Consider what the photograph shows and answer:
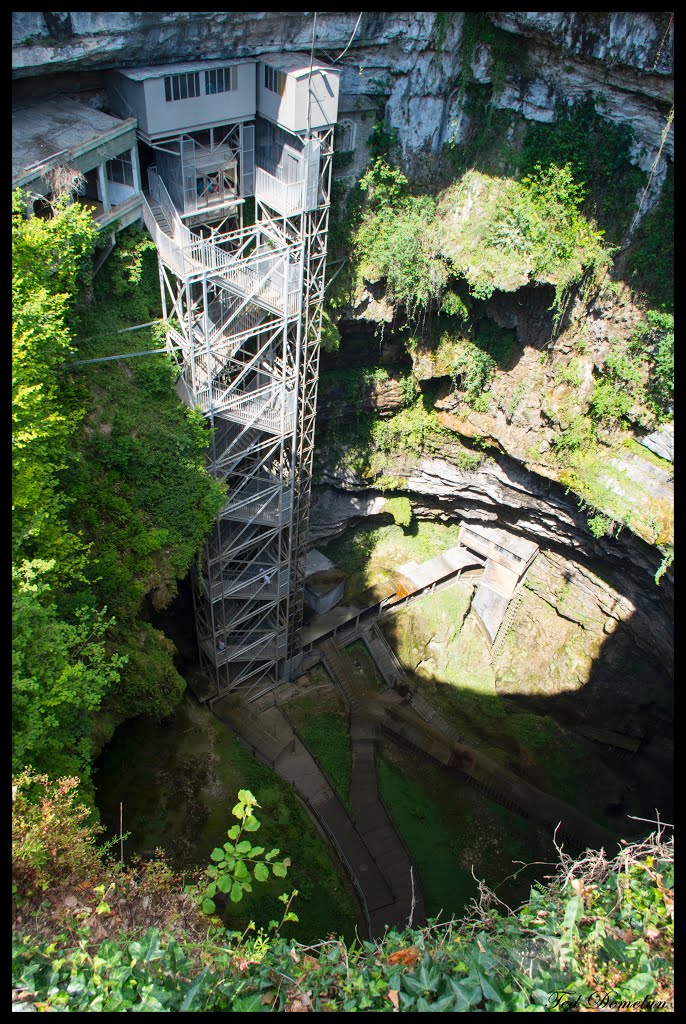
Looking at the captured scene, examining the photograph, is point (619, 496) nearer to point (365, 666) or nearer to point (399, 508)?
point (399, 508)

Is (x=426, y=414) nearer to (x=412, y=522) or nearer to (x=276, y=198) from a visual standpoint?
(x=412, y=522)

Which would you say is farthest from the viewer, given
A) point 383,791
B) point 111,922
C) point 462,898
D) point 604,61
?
point 383,791

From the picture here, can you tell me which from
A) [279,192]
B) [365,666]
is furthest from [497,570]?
[279,192]

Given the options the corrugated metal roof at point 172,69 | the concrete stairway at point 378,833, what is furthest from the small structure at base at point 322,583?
the corrugated metal roof at point 172,69

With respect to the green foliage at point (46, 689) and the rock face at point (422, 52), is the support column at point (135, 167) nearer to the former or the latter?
the rock face at point (422, 52)

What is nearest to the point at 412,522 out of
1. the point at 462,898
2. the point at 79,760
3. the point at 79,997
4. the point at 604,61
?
the point at 462,898
